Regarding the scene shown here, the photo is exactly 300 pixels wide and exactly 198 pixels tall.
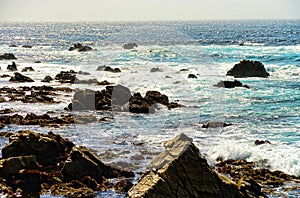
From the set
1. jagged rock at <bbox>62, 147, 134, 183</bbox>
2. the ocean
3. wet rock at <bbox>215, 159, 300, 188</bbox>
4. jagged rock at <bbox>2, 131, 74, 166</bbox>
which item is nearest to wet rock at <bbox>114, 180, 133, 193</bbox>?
the ocean

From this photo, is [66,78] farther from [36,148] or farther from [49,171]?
[49,171]

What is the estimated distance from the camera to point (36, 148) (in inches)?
646

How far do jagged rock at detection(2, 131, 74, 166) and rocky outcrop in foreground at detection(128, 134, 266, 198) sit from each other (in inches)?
248

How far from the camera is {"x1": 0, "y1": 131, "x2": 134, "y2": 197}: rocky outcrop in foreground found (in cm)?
1359

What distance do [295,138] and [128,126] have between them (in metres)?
9.74

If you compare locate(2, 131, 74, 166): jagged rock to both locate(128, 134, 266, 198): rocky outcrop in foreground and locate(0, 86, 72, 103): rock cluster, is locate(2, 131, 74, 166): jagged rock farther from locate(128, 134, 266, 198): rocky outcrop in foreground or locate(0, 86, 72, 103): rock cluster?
locate(0, 86, 72, 103): rock cluster

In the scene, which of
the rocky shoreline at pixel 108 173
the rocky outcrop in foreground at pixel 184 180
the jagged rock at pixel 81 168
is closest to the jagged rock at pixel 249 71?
the rocky shoreline at pixel 108 173

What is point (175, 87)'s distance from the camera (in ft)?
130

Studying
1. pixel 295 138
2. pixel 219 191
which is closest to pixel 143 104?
pixel 295 138

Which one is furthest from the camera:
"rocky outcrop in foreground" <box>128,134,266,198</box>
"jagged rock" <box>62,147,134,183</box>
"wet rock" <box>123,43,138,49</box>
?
"wet rock" <box>123,43,138,49</box>

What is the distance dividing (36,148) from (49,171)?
52.6 inches

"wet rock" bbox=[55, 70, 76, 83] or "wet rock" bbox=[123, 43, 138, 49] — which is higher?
"wet rock" bbox=[123, 43, 138, 49]

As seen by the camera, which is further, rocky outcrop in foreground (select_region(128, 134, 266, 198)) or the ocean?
the ocean

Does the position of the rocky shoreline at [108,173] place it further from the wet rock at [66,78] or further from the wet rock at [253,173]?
the wet rock at [66,78]
